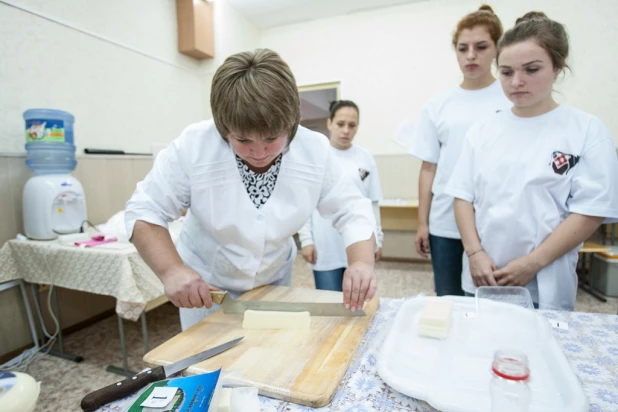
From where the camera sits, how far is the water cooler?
7.07 ft

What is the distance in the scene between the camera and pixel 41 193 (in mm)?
2148

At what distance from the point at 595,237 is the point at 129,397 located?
4.40 meters

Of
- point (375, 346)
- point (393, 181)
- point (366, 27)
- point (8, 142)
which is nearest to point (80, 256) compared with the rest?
point (8, 142)

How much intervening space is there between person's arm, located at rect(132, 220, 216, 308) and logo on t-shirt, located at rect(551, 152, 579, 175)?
39.7 inches

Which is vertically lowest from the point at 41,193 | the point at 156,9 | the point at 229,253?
the point at 229,253

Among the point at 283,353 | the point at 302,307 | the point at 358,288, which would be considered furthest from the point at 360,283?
the point at 283,353

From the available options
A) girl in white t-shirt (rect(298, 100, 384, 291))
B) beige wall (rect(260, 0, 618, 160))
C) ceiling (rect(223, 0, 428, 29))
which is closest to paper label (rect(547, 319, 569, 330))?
girl in white t-shirt (rect(298, 100, 384, 291))

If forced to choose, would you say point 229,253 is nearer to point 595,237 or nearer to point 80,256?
point 80,256

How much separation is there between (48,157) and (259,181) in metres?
1.97

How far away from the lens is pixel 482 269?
3.65 ft

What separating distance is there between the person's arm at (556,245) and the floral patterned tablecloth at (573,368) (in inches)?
6.0

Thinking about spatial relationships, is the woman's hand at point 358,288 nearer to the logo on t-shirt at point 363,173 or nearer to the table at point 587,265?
the logo on t-shirt at point 363,173

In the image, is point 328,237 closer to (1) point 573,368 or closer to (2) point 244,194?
(2) point 244,194

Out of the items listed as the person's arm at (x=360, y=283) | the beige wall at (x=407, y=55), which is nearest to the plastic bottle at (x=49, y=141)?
the person's arm at (x=360, y=283)
